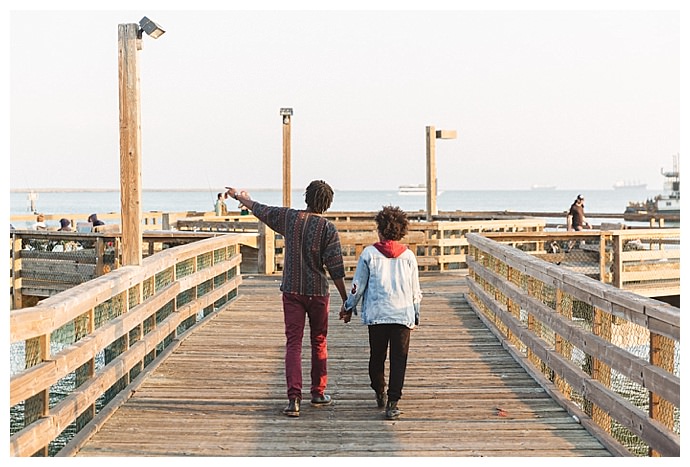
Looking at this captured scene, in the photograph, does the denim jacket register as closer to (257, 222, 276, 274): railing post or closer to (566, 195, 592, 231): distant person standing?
(257, 222, 276, 274): railing post

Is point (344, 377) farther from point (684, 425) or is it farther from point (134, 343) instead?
point (684, 425)

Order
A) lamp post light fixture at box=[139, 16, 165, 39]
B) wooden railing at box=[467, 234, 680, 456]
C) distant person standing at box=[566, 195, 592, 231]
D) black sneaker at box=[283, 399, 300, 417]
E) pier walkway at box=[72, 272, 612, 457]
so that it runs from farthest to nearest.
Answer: distant person standing at box=[566, 195, 592, 231], lamp post light fixture at box=[139, 16, 165, 39], black sneaker at box=[283, 399, 300, 417], pier walkway at box=[72, 272, 612, 457], wooden railing at box=[467, 234, 680, 456]

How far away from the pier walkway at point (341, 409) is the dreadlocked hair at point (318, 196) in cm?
135

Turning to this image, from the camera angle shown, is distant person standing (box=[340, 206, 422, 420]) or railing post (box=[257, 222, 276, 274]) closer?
distant person standing (box=[340, 206, 422, 420])

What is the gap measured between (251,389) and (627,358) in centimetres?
296

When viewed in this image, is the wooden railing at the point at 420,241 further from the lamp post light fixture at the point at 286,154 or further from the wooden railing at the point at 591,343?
the wooden railing at the point at 591,343

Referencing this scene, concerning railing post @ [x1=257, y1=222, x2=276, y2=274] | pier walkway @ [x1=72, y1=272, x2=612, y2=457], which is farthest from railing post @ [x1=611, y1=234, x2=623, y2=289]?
pier walkway @ [x1=72, y1=272, x2=612, y2=457]

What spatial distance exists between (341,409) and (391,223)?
1.31 m

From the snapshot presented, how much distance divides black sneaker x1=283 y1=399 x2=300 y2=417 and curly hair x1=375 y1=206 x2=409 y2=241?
47.8 inches

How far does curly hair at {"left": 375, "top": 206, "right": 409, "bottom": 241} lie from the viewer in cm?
585

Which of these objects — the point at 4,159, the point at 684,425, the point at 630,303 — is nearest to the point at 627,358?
the point at 630,303

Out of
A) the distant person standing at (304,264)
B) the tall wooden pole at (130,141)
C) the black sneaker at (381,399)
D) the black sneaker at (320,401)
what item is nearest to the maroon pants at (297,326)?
the distant person standing at (304,264)

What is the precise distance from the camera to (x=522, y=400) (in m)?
6.33

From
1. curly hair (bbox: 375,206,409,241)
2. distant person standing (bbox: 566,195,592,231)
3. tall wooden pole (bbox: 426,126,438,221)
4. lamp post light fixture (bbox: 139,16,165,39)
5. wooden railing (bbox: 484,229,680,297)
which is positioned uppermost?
lamp post light fixture (bbox: 139,16,165,39)
